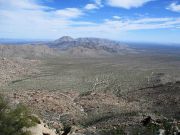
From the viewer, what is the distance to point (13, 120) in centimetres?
2817

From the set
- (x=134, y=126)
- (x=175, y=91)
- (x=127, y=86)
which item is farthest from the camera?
(x=127, y=86)

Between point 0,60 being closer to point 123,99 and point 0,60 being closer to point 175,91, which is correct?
point 123,99

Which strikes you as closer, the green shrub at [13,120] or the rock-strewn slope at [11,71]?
the green shrub at [13,120]

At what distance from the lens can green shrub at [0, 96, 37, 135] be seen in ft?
90.1

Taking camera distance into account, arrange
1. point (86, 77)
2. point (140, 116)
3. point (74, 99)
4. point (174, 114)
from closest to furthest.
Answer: point (140, 116), point (174, 114), point (74, 99), point (86, 77)

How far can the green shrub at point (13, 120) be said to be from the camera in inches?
1081

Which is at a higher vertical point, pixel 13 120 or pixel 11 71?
pixel 13 120

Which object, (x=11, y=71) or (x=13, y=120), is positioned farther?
(x=11, y=71)

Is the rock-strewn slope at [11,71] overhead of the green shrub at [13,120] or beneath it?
beneath

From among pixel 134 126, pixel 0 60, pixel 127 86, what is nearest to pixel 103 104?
pixel 134 126

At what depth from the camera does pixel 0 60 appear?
132 meters

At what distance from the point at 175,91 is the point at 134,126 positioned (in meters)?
30.7

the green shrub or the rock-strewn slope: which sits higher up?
the green shrub

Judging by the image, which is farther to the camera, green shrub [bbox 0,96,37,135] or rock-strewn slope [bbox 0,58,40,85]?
rock-strewn slope [bbox 0,58,40,85]
